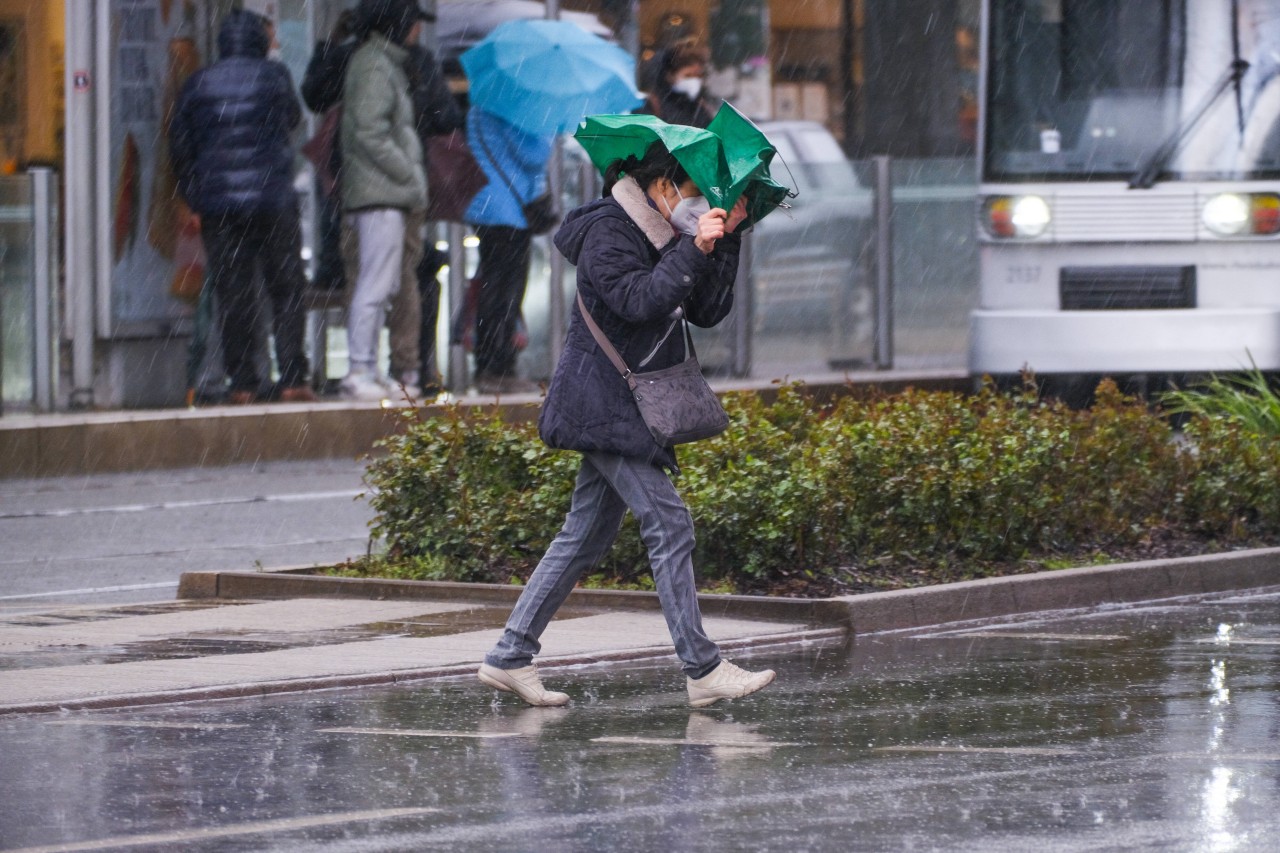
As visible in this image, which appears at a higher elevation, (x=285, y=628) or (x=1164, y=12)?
(x=1164, y=12)

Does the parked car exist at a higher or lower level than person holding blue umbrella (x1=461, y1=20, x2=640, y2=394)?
lower

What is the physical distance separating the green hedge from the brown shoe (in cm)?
631

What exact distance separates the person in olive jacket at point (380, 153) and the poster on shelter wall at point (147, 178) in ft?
4.20

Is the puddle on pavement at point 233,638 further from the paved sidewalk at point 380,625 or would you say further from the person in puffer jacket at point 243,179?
the person in puffer jacket at point 243,179

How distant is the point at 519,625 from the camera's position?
782cm

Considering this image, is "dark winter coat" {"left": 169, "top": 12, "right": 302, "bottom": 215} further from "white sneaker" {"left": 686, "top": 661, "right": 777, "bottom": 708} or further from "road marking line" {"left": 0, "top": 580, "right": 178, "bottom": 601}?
"white sneaker" {"left": 686, "top": 661, "right": 777, "bottom": 708}

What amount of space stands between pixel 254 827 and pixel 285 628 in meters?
3.48

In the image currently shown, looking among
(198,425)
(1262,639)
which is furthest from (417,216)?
(1262,639)

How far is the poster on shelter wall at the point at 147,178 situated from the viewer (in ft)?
56.2

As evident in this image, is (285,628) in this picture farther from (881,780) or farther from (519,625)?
(881,780)

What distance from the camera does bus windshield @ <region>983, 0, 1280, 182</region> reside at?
648 inches

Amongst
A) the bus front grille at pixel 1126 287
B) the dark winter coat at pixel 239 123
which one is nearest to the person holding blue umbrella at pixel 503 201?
the dark winter coat at pixel 239 123

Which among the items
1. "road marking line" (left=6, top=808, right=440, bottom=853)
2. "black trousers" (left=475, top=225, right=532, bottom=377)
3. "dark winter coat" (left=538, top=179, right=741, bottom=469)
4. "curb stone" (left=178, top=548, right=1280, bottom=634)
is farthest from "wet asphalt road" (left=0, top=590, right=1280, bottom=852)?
"black trousers" (left=475, top=225, right=532, bottom=377)

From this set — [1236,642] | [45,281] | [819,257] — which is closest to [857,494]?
[1236,642]
